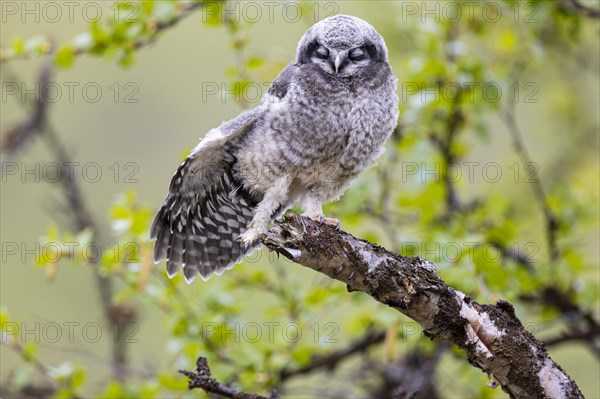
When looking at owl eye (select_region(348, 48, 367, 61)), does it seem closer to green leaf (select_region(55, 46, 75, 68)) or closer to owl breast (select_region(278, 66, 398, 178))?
owl breast (select_region(278, 66, 398, 178))

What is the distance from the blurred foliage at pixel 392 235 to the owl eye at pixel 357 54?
641mm

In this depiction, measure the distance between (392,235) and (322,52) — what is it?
4.34ft

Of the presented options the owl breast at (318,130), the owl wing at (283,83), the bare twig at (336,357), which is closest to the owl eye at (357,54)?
the owl breast at (318,130)

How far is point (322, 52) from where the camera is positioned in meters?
3.55

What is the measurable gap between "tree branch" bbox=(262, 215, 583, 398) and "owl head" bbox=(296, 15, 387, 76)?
1.00 metres

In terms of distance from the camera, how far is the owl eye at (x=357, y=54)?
3561 millimetres

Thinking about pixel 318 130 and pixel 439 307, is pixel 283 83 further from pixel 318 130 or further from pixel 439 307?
pixel 439 307

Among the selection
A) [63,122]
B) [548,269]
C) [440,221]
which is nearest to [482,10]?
[440,221]

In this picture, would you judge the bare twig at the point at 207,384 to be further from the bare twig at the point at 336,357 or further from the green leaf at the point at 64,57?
the green leaf at the point at 64,57

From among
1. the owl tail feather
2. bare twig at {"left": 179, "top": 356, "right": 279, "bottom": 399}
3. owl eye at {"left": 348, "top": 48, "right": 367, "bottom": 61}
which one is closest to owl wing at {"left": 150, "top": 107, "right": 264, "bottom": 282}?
the owl tail feather

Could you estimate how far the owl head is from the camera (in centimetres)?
352

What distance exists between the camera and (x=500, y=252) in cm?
459

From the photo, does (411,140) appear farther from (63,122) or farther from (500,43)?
(63,122)

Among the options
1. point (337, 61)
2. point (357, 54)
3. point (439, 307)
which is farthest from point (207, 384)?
point (357, 54)
